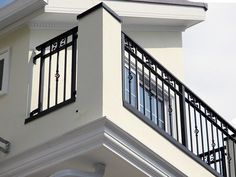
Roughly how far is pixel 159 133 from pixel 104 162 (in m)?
1.06

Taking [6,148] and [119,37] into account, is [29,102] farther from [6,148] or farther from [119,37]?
[119,37]

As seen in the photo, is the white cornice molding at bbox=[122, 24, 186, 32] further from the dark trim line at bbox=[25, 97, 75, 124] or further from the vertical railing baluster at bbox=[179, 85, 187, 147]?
the dark trim line at bbox=[25, 97, 75, 124]

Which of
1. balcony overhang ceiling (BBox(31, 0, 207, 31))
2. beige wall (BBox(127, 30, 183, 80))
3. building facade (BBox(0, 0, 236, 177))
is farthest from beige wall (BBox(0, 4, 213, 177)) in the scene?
beige wall (BBox(127, 30, 183, 80))

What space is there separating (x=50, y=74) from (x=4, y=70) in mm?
1046

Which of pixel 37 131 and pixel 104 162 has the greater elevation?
pixel 37 131

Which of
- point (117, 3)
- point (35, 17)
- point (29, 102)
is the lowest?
point (29, 102)

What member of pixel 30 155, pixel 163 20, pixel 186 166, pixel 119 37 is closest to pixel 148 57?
pixel 119 37

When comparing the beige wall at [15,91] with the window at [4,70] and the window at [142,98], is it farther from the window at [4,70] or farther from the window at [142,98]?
the window at [142,98]

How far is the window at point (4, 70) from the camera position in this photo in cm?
1053

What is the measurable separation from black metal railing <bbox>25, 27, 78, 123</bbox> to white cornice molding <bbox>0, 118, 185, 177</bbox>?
625mm

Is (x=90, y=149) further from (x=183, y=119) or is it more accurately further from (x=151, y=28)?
(x=151, y=28)

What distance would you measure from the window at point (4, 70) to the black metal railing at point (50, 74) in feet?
1.99

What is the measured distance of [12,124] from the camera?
9930 millimetres

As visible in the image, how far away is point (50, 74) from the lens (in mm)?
10016
